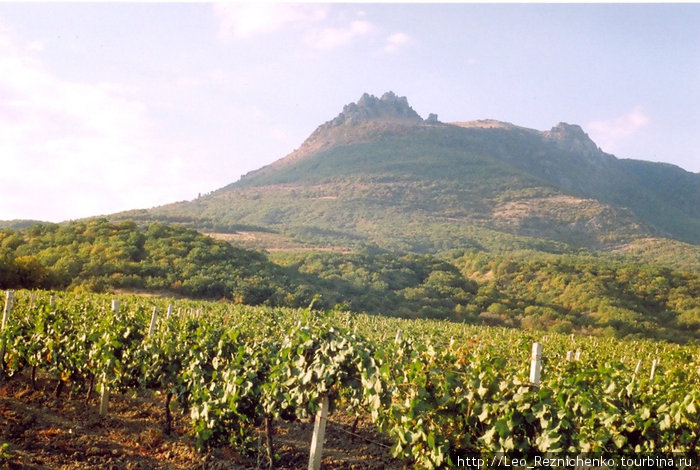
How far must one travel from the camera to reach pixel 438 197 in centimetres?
11412

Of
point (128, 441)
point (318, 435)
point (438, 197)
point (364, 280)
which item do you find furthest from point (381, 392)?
point (438, 197)

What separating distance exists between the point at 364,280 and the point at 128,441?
146ft

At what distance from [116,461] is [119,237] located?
4060cm

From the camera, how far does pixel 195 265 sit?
131ft

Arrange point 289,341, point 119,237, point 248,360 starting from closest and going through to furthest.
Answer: point 289,341, point 248,360, point 119,237

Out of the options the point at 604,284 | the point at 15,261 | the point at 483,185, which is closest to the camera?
the point at 15,261

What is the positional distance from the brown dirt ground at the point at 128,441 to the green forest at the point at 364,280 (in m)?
21.4

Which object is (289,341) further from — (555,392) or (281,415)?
(555,392)

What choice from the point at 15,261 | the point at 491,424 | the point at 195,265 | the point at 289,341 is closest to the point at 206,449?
the point at 289,341

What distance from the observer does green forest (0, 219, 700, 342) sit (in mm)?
36219

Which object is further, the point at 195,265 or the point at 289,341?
the point at 195,265

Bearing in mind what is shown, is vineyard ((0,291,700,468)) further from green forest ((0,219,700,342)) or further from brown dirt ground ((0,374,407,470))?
green forest ((0,219,700,342))

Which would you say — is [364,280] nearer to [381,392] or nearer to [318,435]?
[318,435]

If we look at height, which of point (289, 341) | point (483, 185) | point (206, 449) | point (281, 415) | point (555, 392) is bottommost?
point (206, 449)
